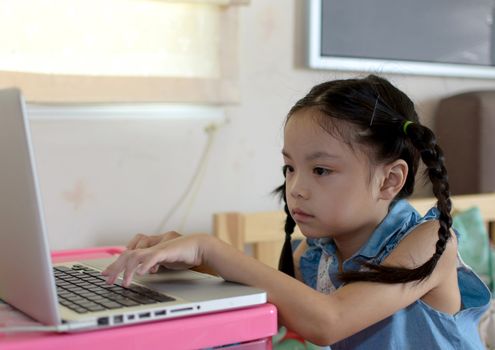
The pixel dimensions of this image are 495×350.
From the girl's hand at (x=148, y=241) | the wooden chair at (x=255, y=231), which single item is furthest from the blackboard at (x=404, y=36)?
the girl's hand at (x=148, y=241)

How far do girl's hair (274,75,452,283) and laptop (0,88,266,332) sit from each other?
9.6 inches

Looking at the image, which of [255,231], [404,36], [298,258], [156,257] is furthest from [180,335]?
[404,36]

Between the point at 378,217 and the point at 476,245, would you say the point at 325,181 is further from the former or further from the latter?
the point at 476,245

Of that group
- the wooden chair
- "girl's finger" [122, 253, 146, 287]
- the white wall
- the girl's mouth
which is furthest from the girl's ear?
the white wall

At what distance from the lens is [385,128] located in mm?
953

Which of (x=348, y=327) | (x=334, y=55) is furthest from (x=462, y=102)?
(x=348, y=327)

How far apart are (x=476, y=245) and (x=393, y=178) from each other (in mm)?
870

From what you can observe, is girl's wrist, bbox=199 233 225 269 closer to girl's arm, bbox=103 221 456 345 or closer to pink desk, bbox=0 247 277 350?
girl's arm, bbox=103 221 456 345

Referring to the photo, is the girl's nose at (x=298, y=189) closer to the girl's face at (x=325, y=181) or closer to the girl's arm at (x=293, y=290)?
the girl's face at (x=325, y=181)

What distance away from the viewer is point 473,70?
2.01 metres

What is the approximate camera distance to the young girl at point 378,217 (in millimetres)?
854

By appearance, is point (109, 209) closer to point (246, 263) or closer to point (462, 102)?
point (246, 263)

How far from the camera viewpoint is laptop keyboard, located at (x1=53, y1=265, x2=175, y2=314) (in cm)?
68

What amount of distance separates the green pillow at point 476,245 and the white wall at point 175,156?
0.45 meters
